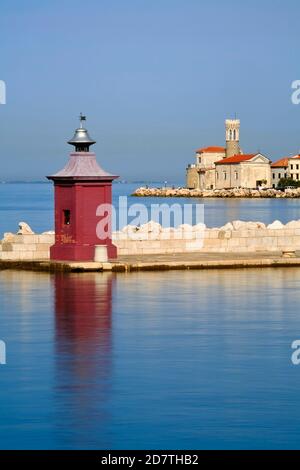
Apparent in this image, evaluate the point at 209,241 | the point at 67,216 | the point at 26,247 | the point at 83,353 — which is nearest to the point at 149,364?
the point at 83,353

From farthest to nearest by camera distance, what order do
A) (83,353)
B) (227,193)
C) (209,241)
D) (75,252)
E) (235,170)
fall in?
(235,170) → (227,193) → (209,241) → (75,252) → (83,353)

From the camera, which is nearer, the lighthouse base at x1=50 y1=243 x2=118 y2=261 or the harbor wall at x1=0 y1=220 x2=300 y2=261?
the lighthouse base at x1=50 y1=243 x2=118 y2=261

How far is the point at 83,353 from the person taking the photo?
1728 centimetres

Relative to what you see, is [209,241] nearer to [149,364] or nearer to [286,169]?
[149,364]

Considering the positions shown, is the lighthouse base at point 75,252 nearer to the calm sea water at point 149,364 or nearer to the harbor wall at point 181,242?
the harbor wall at point 181,242

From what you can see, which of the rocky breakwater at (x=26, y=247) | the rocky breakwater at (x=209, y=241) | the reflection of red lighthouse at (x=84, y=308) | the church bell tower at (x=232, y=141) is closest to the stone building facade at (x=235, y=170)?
the church bell tower at (x=232, y=141)

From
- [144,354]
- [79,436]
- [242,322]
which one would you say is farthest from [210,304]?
[79,436]

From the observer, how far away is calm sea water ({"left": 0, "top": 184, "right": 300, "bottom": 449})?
43.2 ft

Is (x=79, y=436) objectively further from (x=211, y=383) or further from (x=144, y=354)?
(x=144, y=354)

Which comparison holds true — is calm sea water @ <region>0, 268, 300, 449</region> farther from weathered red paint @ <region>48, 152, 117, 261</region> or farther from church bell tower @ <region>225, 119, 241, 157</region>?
church bell tower @ <region>225, 119, 241, 157</region>

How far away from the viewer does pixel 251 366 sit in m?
16.6

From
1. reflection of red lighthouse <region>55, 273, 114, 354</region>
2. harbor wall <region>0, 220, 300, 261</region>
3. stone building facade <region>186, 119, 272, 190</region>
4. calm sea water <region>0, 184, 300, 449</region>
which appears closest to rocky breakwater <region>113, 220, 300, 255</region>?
harbor wall <region>0, 220, 300, 261</region>

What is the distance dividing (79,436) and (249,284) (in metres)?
13.0

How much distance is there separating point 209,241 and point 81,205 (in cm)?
459
